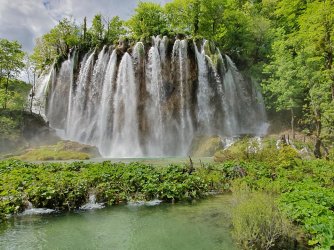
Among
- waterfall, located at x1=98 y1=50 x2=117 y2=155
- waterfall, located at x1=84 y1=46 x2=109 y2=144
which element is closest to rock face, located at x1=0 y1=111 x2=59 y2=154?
waterfall, located at x1=84 y1=46 x2=109 y2=144

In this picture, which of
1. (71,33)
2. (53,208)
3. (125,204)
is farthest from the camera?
(71,33)

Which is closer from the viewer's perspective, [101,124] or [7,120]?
[7,120]

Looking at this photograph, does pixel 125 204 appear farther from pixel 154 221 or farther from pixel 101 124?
pixel 101 124

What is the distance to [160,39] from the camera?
107ft

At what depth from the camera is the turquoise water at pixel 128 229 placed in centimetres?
586

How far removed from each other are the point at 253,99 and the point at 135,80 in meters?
13.6

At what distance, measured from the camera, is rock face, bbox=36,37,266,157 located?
1185 inches

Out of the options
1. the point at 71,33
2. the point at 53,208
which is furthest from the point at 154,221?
the point at 71,33

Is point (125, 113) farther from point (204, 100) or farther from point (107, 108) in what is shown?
point (204, 100)

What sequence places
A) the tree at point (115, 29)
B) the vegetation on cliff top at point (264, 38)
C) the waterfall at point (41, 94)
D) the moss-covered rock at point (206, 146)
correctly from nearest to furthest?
the vegetation on cliff top at point (264, 38)
the moss-covered rock at point (206, 146)
the waterfall at point (41, 94)
the tree at point (115, 29)

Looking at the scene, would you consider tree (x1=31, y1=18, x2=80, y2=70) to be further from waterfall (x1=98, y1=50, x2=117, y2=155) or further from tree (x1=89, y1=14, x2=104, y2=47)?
waterfall (x1=98, y1=50, x2=117, y2=155)

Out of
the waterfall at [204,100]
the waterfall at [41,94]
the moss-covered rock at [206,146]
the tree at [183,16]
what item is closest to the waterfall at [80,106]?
the waterfall at [41,94]

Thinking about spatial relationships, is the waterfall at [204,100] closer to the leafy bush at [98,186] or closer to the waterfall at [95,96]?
the waterfall at [95,96]

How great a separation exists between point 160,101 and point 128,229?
24546 millimetres
